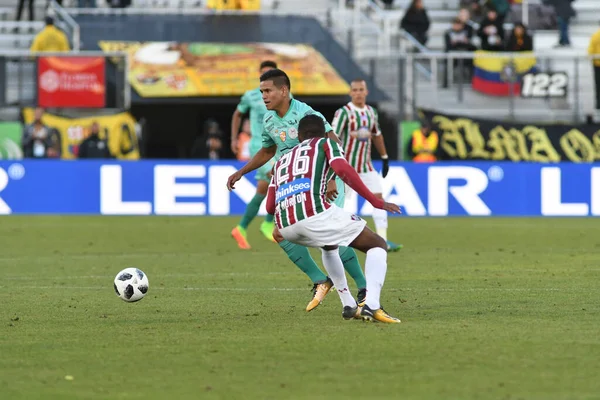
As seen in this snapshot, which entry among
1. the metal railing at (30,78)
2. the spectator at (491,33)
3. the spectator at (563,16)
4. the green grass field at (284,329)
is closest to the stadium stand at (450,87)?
the spectator at (491,33)

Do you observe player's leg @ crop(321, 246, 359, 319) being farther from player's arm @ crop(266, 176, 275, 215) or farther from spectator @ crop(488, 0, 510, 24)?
spectator @ crop(488, 0, 510, 24)

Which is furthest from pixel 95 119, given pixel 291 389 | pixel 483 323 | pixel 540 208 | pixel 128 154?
pixel 291 389

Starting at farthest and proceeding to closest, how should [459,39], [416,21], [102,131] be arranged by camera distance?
[416,21]
[459,39]
[102,131]

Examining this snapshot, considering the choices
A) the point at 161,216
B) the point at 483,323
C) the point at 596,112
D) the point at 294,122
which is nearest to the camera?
the point at 483,323

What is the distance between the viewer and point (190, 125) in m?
27.7

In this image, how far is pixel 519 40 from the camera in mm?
27984

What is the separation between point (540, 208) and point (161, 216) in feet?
22.5

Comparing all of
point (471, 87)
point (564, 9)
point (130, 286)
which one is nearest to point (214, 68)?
point (471, 87)

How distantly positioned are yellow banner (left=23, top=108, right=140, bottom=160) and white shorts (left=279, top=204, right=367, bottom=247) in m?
16.2

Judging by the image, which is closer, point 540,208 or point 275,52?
point 540,208

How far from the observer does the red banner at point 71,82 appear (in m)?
25.5

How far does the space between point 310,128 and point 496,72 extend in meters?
18.5

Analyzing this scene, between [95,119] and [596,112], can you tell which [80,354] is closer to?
[95,119]

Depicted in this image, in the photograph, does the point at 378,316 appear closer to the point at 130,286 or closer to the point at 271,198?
the point at 271,198
